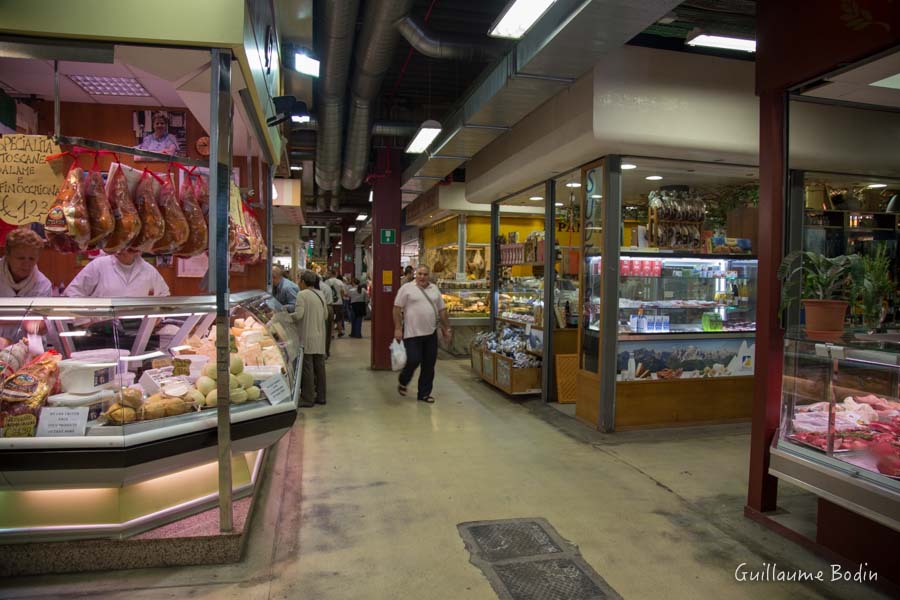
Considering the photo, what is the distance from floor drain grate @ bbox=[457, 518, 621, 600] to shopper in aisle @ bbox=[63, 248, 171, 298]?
9.35 feet

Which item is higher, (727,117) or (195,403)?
(727,117)

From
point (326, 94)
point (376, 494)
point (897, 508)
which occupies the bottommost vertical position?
point (376, 494)

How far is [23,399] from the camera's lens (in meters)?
2.68

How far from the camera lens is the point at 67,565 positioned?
2.87 m

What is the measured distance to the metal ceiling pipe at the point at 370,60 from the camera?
5094 millimetres

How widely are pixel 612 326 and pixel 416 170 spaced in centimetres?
456

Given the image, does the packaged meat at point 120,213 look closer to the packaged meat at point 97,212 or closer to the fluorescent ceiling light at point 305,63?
the packaged meat at point 97,212

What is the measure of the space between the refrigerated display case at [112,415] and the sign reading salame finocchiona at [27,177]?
0.44 m

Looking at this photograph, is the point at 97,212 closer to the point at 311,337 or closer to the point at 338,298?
the point at 311,337

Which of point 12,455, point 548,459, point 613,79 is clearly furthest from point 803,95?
point 12,455

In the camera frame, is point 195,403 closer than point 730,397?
Yes

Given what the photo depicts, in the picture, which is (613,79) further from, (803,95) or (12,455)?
(12,455)

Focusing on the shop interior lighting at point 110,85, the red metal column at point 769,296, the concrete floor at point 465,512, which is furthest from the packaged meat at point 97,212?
the red metal column at point 769,296

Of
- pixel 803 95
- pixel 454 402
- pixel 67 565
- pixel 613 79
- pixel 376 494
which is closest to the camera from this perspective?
pixel 67 565
